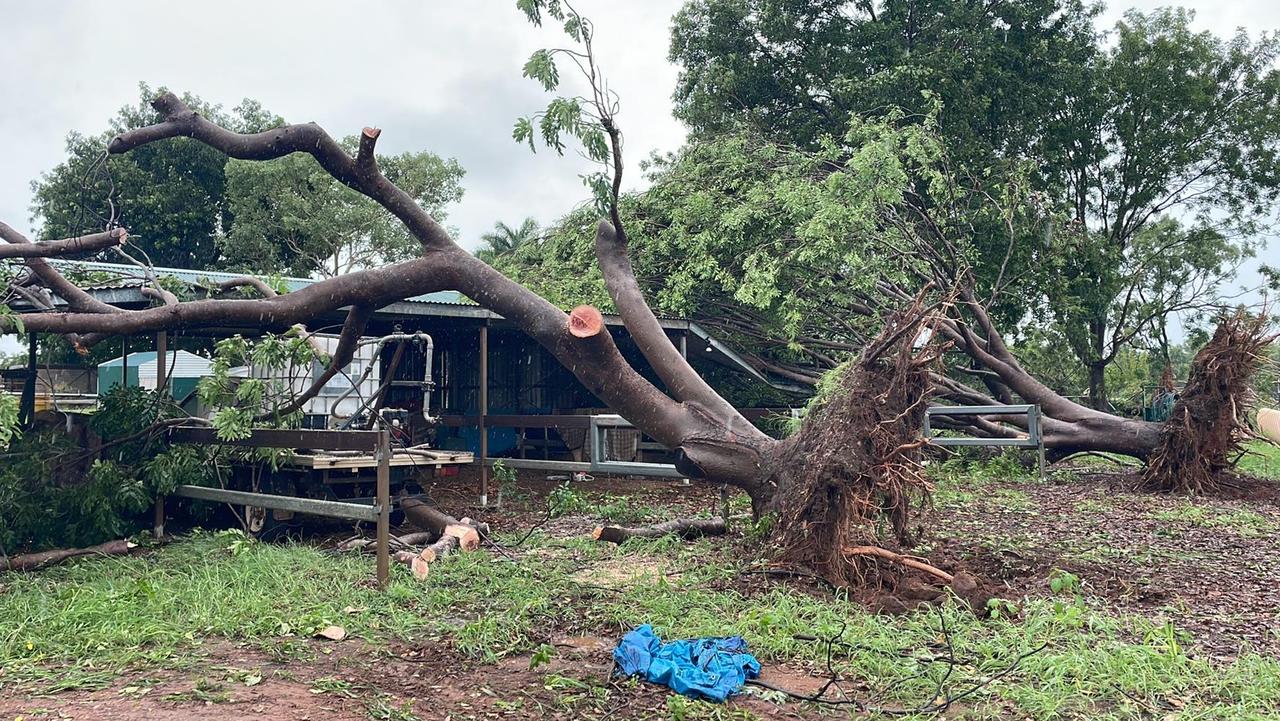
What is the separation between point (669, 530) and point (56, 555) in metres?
4.91

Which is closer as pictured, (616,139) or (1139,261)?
(616,139)

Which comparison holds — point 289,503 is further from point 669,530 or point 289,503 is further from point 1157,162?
point 1157,162

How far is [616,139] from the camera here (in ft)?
21.7

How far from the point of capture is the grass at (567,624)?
386 cm

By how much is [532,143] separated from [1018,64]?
1539cm

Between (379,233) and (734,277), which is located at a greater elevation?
(379,233)

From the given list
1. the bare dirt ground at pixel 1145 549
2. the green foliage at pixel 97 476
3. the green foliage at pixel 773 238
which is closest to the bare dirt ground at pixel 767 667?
the bare dirt ground at pixel 1145 549

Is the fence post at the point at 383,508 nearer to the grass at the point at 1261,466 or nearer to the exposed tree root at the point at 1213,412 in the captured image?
the exposed tree root at the point at 1213,412

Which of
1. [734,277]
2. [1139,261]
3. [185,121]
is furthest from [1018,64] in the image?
[185,121]

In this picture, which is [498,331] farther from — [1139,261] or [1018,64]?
[1139,261]

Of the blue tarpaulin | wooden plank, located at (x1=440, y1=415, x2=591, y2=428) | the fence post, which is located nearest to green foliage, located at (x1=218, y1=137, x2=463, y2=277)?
wooden plank, located at (x1=440, y1=415, x2=591, y2=428)

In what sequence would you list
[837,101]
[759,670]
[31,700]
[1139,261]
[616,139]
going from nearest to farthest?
1. [31,700]
2. [759,670]
3. [616,139]
4. [837,101]
5. [1139,261]

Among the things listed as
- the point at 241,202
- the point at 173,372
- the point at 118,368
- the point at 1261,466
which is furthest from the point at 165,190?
the point at 1261,466

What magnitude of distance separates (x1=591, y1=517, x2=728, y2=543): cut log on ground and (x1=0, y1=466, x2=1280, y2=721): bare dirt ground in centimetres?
83
